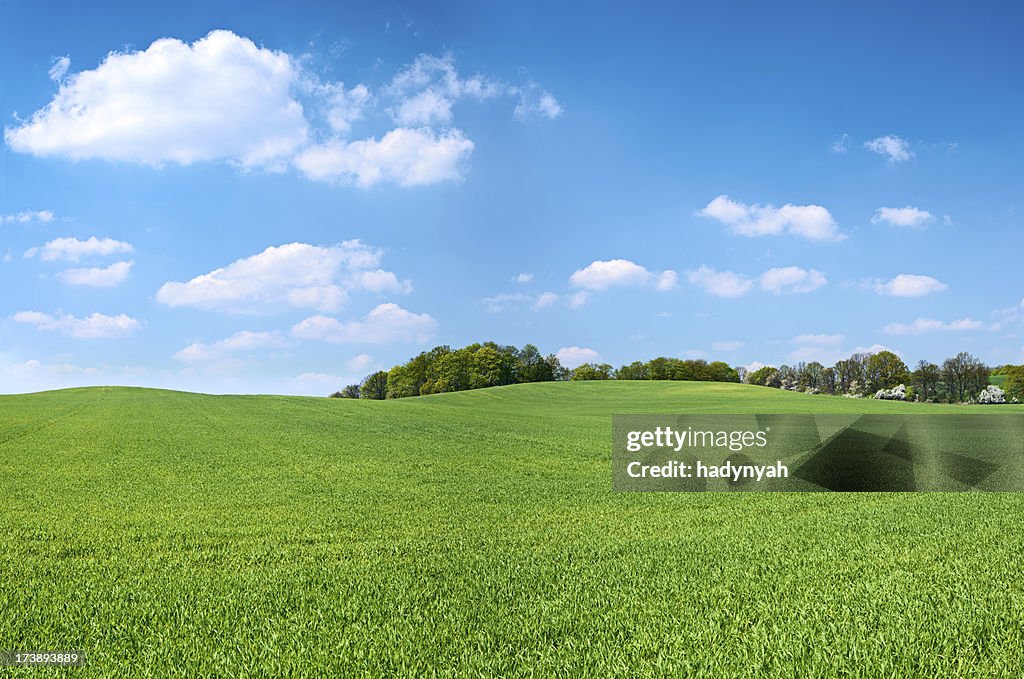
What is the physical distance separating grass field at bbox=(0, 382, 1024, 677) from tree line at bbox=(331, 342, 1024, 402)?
7449cm

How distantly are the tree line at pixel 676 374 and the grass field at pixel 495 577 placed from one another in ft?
244

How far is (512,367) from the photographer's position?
306ft

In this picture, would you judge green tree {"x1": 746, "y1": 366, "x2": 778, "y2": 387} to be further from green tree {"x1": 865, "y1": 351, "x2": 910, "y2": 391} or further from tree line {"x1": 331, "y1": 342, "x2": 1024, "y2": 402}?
green tree {"x1": 865, "y1": 351, "x2": 910, "y2": 391}

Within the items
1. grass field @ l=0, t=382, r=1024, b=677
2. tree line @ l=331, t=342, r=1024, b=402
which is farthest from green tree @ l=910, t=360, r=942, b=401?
grass field @ l=0, t=382, r=1024, b=677

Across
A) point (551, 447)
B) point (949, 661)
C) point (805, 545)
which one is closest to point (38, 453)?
point (551, 447)

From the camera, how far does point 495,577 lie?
5.89 metres

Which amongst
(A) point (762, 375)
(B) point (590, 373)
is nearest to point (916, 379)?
(A) point (762, 375)

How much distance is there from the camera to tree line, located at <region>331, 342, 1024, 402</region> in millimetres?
86875

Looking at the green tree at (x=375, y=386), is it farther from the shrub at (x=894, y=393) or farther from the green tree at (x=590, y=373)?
the shrub at (x=894, y=393)

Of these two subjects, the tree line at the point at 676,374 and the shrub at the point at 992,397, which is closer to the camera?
the shrub at the point at 992,397

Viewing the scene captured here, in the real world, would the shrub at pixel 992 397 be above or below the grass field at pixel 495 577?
below

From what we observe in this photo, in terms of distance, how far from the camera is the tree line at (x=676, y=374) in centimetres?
8688

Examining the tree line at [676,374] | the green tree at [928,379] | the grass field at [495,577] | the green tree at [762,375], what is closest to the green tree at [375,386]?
the tree line at [676,374]

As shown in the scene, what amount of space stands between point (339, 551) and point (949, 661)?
5.44 meters
